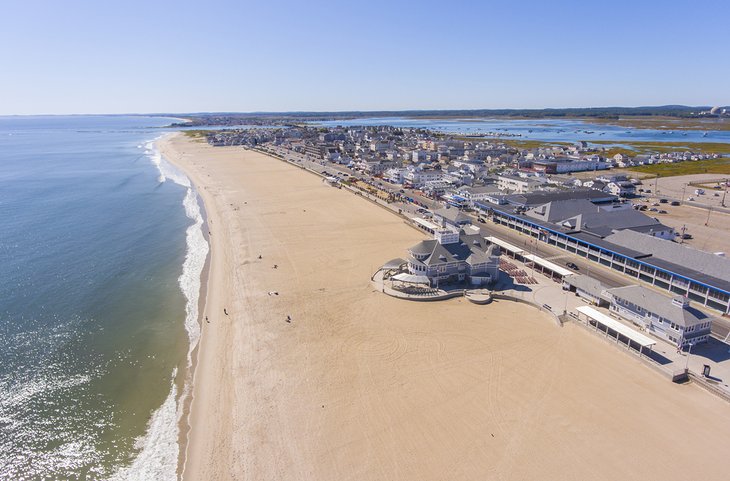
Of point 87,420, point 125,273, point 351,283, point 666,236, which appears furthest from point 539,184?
point 87,420

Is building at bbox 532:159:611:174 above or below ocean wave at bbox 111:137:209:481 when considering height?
above

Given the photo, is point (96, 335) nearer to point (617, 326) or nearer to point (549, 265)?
point (617, 326)

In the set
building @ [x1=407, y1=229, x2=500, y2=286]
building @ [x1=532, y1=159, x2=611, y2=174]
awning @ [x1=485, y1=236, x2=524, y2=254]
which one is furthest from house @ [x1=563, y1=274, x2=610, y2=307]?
building @ [x1=532, y1=159, x2=611, y2=174]

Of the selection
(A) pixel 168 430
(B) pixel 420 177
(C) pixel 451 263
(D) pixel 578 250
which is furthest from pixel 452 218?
(B) pixel 420 177

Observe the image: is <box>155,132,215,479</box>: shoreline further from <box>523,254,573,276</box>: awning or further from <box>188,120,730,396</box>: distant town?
<box>523,254,573,276</box>: awning

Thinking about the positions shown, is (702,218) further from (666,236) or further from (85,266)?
(85,266)
